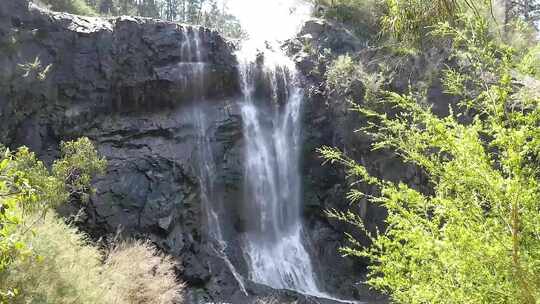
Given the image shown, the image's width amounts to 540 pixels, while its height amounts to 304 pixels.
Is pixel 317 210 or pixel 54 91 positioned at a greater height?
pixel 54 91

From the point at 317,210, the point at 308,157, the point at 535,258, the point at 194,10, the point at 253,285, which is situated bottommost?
the point at 253,285

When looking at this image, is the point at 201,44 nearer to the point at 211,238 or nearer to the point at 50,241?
the point at 211,238

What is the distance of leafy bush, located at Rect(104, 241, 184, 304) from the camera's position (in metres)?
10.3

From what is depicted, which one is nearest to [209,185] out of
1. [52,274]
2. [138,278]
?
[138,278]

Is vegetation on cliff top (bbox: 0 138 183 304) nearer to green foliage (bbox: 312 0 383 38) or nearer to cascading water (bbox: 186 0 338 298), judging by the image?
cascading water (bbox: 186 0 338 298)

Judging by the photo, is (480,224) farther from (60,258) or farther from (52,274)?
(60,258)

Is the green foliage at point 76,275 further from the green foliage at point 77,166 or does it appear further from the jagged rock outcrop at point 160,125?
the jagged rock outcrop at point 160,125

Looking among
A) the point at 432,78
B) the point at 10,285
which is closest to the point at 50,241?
the point at 10,285

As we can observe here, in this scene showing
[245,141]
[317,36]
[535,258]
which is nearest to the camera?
[535,258]

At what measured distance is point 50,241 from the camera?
8.27 metres

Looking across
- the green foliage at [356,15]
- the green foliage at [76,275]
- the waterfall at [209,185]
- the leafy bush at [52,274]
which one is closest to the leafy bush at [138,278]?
the green foliage at [76,275]

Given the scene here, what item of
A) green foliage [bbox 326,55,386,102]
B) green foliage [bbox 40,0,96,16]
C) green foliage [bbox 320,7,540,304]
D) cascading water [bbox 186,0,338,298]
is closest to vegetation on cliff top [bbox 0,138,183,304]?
green foliage [bbox 320,7,540,304]

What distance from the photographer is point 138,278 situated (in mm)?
11523

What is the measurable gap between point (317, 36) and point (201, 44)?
6775 mm
